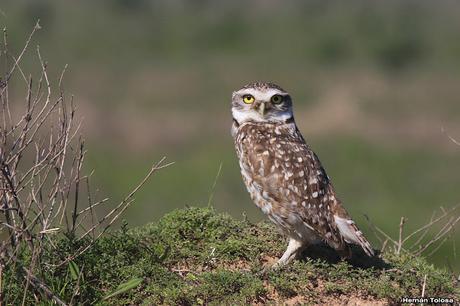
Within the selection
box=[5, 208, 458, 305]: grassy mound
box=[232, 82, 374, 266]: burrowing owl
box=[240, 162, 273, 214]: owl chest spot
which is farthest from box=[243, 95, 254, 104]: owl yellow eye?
box=[5, 208, 458, 305]: grassy mound

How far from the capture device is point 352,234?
21.7 feet

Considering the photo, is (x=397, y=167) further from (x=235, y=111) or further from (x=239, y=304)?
(x=239, y=304)

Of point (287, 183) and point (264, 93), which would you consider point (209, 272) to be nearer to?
point (287, 183)

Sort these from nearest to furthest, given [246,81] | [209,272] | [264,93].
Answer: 1. [209,272]
2. [264,93]
3. [246,81]

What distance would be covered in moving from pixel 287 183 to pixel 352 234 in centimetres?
58

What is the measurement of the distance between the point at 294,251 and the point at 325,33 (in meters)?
21.3

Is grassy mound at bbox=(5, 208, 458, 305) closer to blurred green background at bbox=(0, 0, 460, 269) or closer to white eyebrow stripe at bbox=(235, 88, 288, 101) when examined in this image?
white eyebrow stripe at bbox=(235, 88, 288, 101)

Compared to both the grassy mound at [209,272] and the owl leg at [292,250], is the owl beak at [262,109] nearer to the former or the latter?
the grassy mound at [209,272]

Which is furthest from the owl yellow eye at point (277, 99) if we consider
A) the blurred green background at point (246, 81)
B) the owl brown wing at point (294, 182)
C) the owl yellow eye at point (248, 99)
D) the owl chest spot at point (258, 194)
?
the blurred green background at point (246, 81)

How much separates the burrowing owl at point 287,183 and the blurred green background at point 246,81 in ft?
25.1

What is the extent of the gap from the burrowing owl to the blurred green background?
765cm

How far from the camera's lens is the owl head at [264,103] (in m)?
7.04

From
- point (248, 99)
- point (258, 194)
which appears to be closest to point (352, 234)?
point (258, 194)

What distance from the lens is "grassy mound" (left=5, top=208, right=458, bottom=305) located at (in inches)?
240
